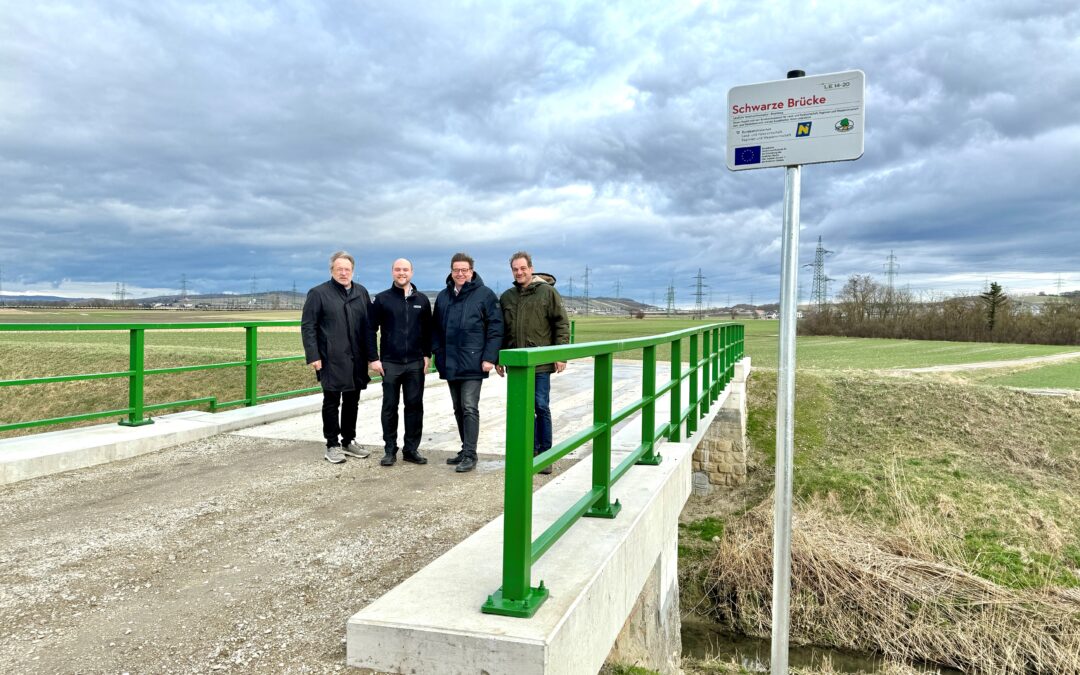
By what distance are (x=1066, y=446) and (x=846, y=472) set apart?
7461mm

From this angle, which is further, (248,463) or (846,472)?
(846,472)

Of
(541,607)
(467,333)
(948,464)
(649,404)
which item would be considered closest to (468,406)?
(467,333)

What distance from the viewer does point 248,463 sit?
20.2 ft

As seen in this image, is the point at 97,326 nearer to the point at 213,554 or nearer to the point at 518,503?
the point at 213,554

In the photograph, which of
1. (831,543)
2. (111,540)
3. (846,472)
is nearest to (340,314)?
(111,540)

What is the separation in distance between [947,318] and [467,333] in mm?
60976

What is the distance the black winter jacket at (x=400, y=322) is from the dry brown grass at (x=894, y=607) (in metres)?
6.31

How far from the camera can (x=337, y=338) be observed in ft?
19.6

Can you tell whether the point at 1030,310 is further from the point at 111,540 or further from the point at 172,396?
the point at 111,540

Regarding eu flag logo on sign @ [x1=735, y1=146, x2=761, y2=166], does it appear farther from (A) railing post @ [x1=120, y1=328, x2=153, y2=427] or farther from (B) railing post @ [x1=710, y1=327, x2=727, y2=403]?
(B) railing post @ [x1=710, y1=327, x2=727, y2=403]

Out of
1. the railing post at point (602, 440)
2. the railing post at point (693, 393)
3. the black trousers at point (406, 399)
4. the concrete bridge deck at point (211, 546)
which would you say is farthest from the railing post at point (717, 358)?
the railing post at point (602, 440)

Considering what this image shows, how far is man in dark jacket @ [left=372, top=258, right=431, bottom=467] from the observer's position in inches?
232

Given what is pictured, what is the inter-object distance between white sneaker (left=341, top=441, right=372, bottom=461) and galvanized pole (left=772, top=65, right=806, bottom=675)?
3948 millimetres

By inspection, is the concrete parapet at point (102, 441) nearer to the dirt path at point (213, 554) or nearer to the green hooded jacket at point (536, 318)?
the dirt path at point (213, 554)
